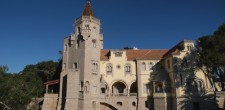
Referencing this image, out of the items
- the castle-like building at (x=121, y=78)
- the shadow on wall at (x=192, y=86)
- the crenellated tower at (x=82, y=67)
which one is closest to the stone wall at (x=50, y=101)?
the castle-like building at (x=121, y=78)

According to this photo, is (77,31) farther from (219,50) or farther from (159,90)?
(219,50)

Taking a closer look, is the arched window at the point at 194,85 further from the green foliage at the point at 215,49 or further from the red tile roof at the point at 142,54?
the red tile roof at the point at 142,54

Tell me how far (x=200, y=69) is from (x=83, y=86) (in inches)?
910

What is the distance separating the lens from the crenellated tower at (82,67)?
138 feet

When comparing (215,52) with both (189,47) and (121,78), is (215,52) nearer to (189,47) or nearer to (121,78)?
(189,47)

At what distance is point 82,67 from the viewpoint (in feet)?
144

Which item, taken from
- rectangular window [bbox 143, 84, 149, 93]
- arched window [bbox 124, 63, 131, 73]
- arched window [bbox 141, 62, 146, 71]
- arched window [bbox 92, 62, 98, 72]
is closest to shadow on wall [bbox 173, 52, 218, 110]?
rectangular window [bbox 143, 84, 149, 93]

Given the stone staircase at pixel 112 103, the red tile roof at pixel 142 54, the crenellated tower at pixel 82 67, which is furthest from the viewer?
the red tile roof at pixel 142 54

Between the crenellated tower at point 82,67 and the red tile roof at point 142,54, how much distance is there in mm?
4352

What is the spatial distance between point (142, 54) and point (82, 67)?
597 inches

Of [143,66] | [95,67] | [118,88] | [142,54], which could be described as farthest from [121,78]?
[142,54]

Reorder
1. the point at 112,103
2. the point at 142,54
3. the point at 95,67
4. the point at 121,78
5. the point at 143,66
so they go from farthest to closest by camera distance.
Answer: the point at 142,54 → the point at 143,66 → the point at 121,78 → the point at 95,67 → the point at 112,103

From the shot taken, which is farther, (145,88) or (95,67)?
(145,88)

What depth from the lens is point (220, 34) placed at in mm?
38531
